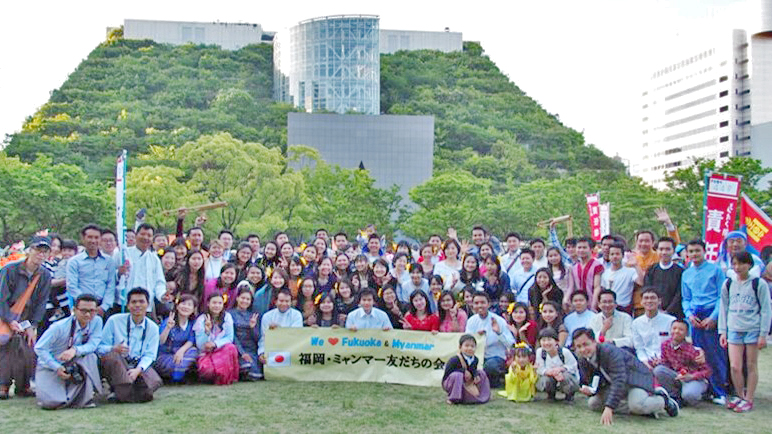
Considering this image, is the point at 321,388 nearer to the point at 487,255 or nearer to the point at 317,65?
the point at 487,255

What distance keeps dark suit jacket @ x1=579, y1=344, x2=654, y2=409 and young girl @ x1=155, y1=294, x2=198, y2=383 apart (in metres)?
3.85

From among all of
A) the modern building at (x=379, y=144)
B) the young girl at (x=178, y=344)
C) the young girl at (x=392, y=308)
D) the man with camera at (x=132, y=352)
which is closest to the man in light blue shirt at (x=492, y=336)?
the young girl at (x=392, y=308)

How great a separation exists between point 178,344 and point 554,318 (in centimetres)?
383

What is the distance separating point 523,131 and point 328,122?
59.2ft

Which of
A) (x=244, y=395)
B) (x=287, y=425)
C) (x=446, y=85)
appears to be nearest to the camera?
(x=287, y=425)

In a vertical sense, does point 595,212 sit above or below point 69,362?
above

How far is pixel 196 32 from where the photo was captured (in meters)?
86.5

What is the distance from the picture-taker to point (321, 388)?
791 centimetres

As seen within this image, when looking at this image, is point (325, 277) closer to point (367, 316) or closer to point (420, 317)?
point (367, 316)

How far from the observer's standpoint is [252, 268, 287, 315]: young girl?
878 centimetres

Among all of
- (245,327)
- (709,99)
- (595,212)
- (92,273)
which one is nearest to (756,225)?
(245,327)

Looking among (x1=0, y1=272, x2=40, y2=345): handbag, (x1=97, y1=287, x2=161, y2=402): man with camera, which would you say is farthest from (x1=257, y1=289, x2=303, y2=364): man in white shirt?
(x1=0, y1=272, x2=40, y2=345): handbag

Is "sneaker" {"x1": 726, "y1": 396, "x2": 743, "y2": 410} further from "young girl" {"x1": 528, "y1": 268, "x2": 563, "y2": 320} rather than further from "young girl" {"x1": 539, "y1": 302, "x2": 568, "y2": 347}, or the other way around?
"young girl" {"x1": 528, "y1": 268, "x2": 563, "y2": 320}

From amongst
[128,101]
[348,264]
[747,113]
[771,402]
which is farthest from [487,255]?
[747,113]
